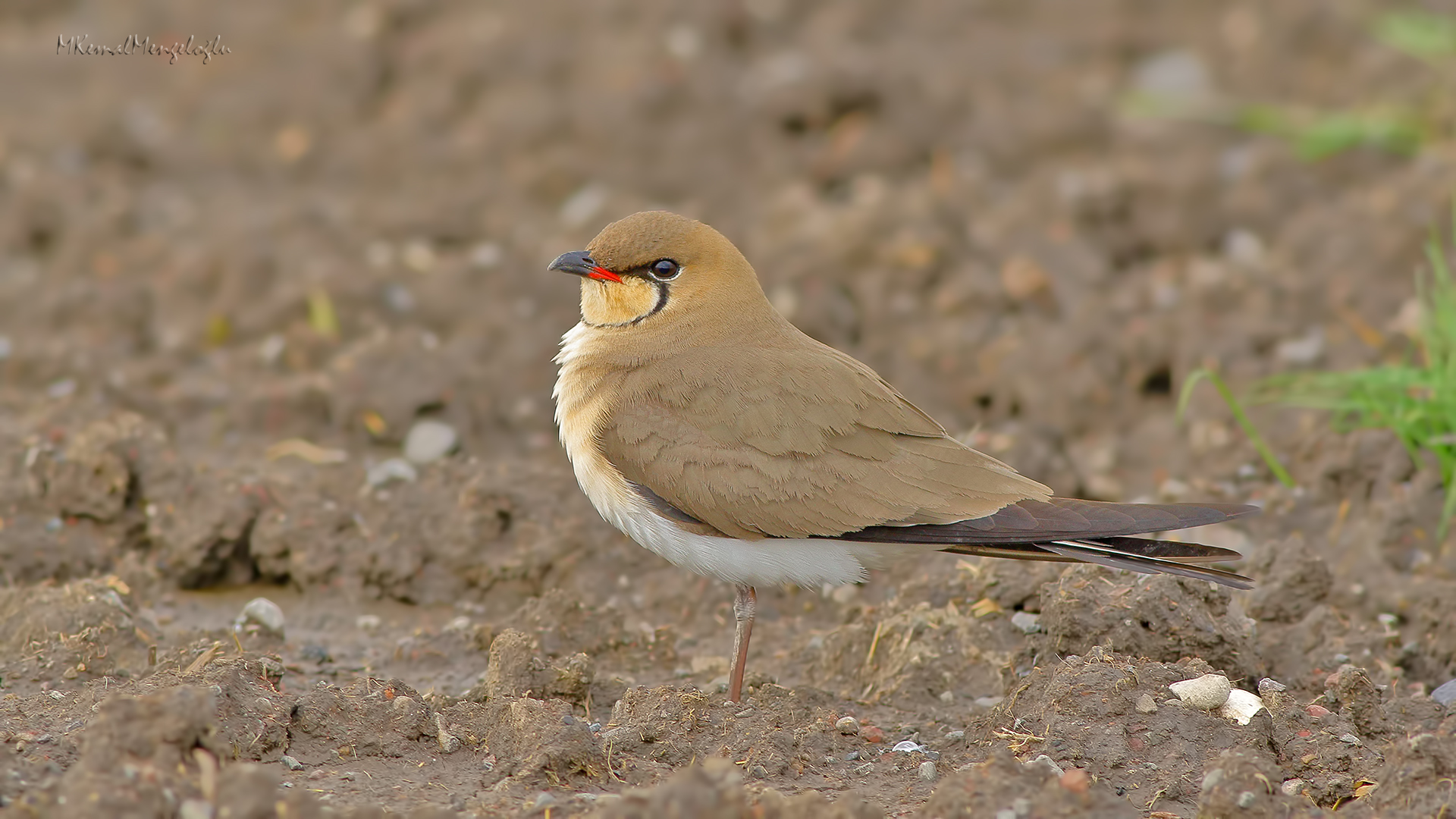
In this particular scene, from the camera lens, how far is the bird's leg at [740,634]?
4609 mm

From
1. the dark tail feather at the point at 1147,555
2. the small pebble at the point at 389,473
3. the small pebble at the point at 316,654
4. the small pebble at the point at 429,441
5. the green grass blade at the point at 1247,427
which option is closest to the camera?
the dark tail feather at the point at 1147,555

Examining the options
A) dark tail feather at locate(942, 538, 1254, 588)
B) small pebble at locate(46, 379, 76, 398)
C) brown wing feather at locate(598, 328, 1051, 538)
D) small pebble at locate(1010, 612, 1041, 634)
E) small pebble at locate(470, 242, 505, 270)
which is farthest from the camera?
small pebble at locate(470, 242, 505, 270)

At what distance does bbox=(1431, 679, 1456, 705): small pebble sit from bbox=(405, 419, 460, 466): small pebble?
3.54 m

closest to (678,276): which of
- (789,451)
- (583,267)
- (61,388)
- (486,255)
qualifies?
(583,267)

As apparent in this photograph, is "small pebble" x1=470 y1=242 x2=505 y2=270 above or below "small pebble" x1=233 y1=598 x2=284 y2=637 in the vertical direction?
above

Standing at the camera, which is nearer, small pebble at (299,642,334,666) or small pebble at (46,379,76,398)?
small pebble at (299,642,334,666)

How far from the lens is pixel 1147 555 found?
4246 millimetres

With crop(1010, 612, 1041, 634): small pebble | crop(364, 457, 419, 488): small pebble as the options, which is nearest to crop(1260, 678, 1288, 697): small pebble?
crop(1010, 612, 1041, 634): small pebble

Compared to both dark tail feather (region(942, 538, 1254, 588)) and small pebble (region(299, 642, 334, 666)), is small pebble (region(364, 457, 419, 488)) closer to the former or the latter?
small pebble (region(299, 642, 334, 666))

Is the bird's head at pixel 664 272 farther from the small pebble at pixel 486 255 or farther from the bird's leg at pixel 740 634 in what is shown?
the small pebble at pixel 486 255

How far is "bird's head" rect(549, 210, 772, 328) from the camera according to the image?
5152 mm

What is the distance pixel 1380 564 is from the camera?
5.46m

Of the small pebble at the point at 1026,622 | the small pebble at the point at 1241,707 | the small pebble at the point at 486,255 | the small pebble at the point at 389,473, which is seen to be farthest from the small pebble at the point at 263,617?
the small pebble at the point at 1241,707

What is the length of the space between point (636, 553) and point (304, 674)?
1306 millimetres
